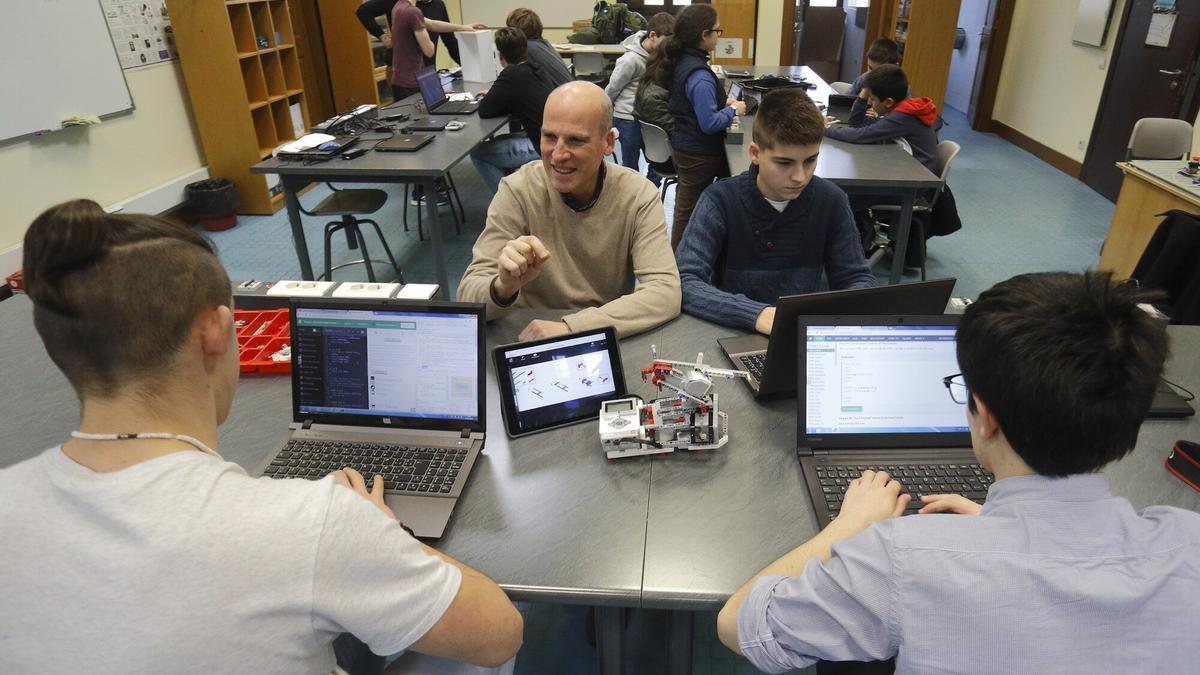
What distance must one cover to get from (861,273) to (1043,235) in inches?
128

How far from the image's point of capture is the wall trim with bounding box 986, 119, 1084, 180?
575 cm

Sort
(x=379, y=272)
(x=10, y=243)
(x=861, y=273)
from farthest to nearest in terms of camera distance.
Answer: (x=379, y=272) < (x=10, y=243) < (x=861, y=273)

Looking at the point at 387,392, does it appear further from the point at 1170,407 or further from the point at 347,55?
the point at 347,55

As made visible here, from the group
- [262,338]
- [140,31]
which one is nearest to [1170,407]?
[262,338]

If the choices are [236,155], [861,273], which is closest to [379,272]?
[236,155]

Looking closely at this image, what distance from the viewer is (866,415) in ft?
4.41

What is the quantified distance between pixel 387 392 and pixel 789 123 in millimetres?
1369

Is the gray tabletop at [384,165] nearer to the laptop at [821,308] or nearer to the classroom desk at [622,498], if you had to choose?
the classroom desk at [622,498]

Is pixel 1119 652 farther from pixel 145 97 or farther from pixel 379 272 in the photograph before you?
pixel 145 97

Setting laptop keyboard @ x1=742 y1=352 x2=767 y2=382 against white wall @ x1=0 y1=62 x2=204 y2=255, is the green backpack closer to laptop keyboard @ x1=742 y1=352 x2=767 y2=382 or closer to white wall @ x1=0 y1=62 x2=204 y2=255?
white wall @ x1=0 y1=62 x2=204 y2=255

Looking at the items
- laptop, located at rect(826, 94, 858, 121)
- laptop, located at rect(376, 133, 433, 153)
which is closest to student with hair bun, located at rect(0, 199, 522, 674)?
laptop, located at rect(376, 133, 433, 153)

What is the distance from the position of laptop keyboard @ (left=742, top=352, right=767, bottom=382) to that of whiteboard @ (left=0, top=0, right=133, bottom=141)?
4.18m

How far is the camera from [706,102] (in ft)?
12.3

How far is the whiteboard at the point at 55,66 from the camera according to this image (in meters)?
3.62
